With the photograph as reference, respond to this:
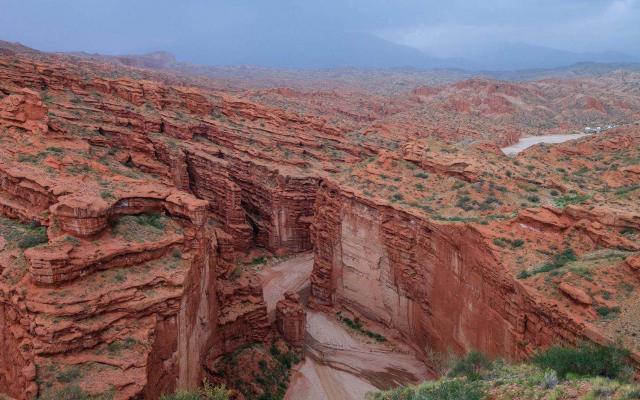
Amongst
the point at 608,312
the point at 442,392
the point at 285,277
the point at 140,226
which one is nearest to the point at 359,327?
the point at 285,277

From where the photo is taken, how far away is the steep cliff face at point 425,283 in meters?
15.6

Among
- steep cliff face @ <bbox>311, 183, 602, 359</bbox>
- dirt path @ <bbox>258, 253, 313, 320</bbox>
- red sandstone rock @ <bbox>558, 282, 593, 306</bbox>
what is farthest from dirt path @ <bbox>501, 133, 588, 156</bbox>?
red sandstone rock @ <bbox>558, 282, 593, 306</bbox>

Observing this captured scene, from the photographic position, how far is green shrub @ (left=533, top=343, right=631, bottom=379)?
36.5 ft

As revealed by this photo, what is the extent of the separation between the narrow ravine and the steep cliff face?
51.3 inches

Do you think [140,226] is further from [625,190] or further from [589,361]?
[625,190]

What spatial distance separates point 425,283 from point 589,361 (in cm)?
1061

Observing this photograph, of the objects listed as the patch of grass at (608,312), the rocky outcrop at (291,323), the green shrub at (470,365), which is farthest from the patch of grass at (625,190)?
the rocky outcrop at (291,323)

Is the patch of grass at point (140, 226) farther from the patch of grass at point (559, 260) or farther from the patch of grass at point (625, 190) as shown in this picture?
the patch of grass at point (625, 190)

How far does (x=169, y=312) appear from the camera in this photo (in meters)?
15.1

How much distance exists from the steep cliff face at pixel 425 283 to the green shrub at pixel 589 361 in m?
1.06

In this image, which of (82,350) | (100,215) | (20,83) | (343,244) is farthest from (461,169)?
(20,83)

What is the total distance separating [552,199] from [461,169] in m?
4.99

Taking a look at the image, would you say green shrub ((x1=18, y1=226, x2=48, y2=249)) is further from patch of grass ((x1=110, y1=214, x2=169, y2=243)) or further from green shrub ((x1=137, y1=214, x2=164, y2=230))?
green shrub ((x1=137, y1=214, x2=164, y2=230))

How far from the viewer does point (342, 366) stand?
2302cm
